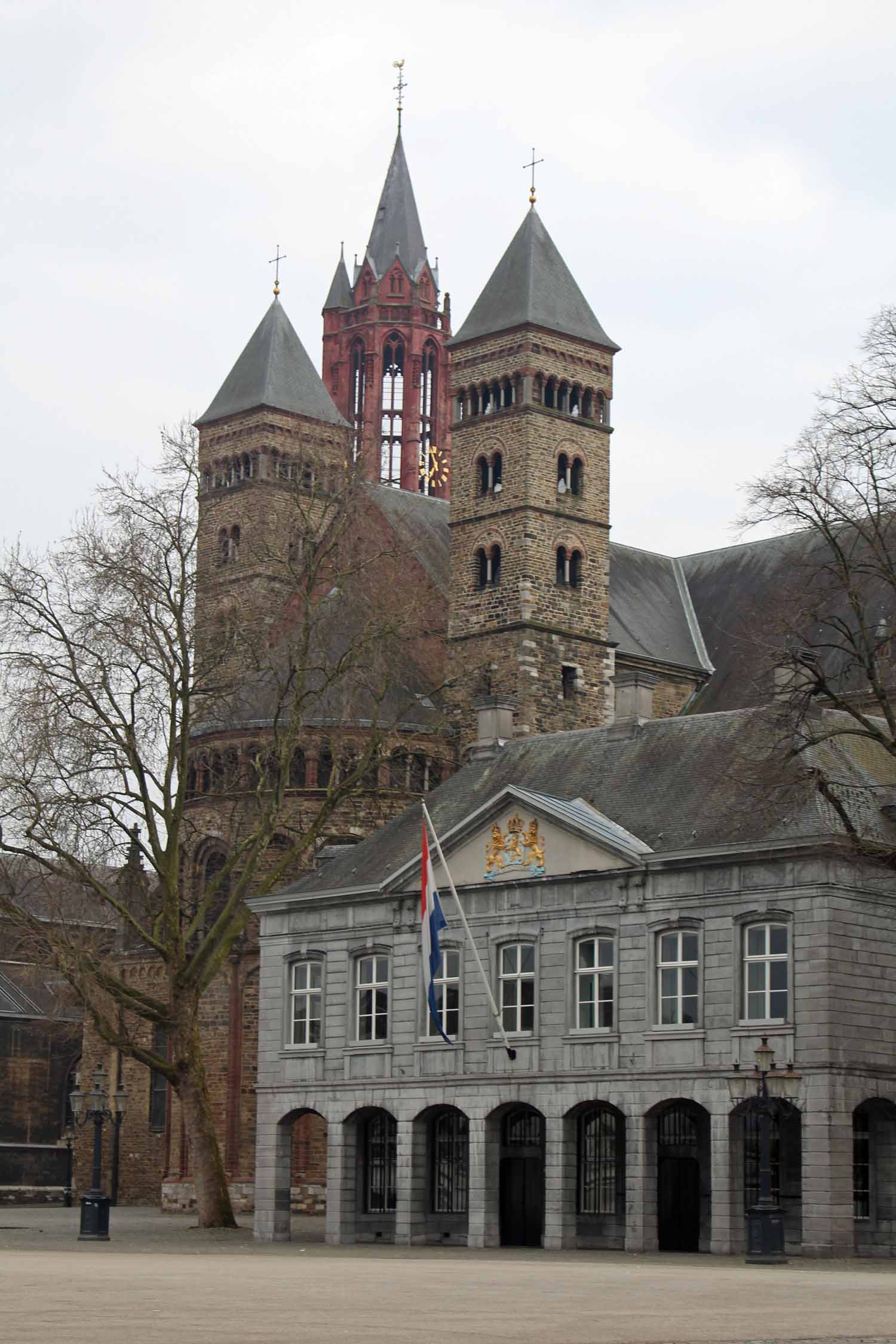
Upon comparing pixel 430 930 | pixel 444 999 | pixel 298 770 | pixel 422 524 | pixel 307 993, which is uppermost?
pixel 422 524

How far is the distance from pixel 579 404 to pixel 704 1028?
3316cm

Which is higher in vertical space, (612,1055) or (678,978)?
(678,978)

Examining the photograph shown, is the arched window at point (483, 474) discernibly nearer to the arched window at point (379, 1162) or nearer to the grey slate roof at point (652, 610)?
the grey slate roof at point (652, 610)

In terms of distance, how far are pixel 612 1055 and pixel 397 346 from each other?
70905 millimetres

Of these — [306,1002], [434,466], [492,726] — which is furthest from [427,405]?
[306,1002]

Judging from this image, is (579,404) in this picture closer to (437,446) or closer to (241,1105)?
(241,1105)

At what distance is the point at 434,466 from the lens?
362 ft

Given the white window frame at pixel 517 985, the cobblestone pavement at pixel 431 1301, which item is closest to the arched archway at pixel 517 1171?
the white window frame at pixel 517 985

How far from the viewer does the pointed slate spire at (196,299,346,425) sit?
80.0m

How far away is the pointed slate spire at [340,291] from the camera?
11150cm

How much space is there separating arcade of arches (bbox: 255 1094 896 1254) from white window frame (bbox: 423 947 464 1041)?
1461mm

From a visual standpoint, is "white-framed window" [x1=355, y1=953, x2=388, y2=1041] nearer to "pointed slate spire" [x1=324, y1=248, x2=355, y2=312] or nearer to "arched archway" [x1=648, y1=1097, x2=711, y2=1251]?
"arched archway" [x1=648, y1=1097, x2=711, y2=1251]

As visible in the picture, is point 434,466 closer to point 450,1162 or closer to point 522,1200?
point 450,1162

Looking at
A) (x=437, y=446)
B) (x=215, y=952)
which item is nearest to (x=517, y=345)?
(x=215, y=952)
